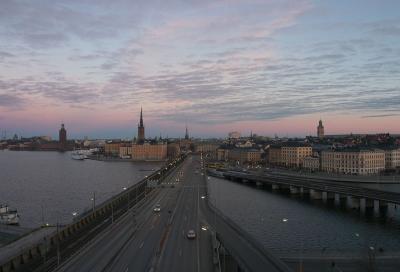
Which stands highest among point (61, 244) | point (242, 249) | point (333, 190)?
point (242, 249)

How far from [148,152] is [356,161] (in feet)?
345

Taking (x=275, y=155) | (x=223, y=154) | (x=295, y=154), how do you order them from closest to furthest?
(x=295, y=154)
(x=275, y=155)
(x=223, y=154)

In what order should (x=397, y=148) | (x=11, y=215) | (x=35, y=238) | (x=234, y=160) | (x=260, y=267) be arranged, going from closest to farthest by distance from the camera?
(x=260, y=267), (x=35, y=238), (x=11, y=215), (x=397, y=148), (x=234, y=160)

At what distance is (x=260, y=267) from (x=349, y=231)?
65.6 ft

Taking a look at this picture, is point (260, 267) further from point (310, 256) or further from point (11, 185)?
point (11, 185)

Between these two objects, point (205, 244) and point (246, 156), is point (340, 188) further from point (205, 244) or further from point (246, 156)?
point (246, 156)

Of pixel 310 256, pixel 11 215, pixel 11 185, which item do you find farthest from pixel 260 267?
pixel 11 185

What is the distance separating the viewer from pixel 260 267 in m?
19.4

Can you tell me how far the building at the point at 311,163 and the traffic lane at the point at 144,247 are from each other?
226 ft

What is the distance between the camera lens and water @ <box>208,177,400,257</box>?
30947 millimetres

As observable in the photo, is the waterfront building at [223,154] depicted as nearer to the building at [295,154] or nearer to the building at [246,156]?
the building at [246,156]

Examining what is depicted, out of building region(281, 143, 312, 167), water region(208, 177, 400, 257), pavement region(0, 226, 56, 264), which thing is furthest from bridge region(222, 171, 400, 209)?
building region(281, 143, 312, 167)

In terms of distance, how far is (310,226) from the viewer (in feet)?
127

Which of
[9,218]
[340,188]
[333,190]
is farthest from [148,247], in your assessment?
[340,188]
